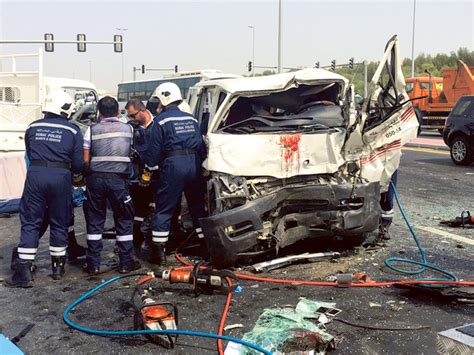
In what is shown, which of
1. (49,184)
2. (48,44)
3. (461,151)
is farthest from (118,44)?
(49,184)

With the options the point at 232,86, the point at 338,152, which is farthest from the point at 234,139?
the point at 338,152

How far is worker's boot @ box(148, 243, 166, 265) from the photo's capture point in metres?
5.59

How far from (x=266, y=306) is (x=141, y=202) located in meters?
2.44

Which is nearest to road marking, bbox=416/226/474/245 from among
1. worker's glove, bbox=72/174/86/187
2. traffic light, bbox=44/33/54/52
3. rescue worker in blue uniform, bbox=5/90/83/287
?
worker's glove, bbox=72/174/86/187

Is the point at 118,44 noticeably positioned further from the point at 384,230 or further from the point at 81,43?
the point at 384,230

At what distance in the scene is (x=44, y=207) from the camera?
16.9 ft

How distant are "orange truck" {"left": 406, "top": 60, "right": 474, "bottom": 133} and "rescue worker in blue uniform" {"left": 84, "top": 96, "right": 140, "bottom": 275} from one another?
19804 millimetres

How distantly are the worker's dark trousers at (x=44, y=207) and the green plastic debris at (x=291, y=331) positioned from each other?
2.27 m

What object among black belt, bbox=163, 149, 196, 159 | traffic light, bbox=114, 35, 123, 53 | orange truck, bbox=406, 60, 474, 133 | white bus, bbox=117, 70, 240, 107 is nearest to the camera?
black belt, bbox=163, 149, 196, 159

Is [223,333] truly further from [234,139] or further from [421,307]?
[234,139]

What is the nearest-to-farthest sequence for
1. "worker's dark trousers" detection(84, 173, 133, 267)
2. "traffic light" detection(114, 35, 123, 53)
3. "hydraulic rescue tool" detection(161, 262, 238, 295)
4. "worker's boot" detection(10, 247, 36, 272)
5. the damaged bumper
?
"hydraulic rescue tool" detection(161, 262, 238, 295) → the damaged bumper → "worker's boot" detection(10, 247, 36, 272) → "worker's dark trousers" detection(84, 173, 133, 267) → "traffic light" detection(114, 35, 123, 53)

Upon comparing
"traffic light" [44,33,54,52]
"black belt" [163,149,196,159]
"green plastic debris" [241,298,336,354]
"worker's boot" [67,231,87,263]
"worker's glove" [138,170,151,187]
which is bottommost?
"worker's boot" [67,231,87,263]

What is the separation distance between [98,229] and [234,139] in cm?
169

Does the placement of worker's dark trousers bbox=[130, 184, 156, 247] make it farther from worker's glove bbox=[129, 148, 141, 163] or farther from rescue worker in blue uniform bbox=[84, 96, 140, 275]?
rescue worker in blue uniform bbox=[84, 96, 140, 275]
